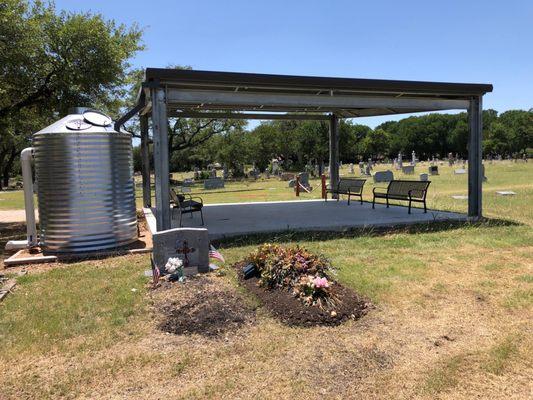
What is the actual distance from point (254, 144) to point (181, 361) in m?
50.2

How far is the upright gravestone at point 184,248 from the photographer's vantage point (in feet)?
20.5

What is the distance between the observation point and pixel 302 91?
10.4m

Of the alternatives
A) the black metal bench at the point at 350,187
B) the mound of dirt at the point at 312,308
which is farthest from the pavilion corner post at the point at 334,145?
the mound of dirt at the point at 312,308

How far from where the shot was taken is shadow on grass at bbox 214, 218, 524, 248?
29.3ft

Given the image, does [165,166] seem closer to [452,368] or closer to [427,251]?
[427,251]

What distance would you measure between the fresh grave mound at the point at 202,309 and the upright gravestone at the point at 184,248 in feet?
1.73

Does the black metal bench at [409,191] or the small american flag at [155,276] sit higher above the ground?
the black metal bench at [409,191]

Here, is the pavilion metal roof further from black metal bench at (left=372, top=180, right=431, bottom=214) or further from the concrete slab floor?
the concrete slab floor

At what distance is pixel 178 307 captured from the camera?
5020 millimetres

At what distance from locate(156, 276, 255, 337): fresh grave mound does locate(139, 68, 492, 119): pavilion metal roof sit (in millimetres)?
4353

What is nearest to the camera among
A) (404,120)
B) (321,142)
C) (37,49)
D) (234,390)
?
(234,390)

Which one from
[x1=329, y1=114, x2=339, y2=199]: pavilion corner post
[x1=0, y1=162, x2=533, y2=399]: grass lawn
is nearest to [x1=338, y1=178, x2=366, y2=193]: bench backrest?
[x1=329, y1=114, x2=339, y2=199]: pavilion corner post

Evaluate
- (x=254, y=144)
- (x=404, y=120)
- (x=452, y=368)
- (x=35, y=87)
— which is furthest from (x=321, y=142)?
(x=404, y=120)

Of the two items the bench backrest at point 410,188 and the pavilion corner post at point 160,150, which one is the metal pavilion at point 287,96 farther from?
the bench backrest at point 410,188
